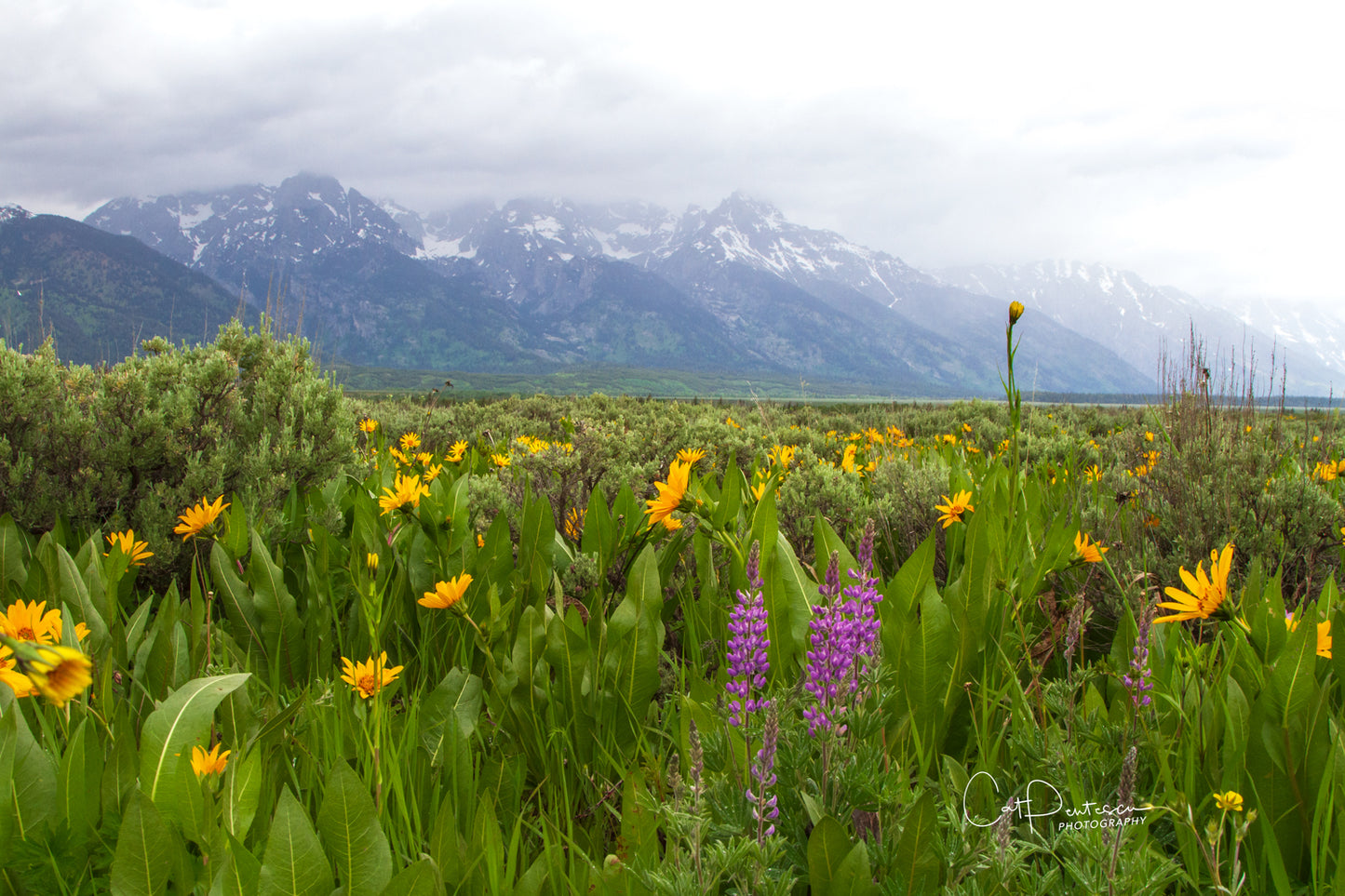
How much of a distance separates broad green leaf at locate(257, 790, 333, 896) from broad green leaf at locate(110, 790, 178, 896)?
0.16 meters

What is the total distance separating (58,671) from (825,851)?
34.9 inches

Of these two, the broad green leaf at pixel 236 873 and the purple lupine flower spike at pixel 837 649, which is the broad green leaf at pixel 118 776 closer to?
the broad green leaf at pixel 236 873

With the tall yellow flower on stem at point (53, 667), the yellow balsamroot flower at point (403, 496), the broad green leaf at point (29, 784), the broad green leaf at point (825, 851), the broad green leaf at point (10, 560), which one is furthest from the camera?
the yellow balsamroot flower at point (403, 496)

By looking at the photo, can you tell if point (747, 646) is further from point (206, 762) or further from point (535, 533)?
point (535, 533)

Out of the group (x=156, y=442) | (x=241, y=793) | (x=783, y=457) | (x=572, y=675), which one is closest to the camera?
(x=241, y=793)

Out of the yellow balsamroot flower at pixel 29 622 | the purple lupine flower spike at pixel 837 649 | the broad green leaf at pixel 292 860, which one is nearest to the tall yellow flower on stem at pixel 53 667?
the broad green leaf at pixel 292 860

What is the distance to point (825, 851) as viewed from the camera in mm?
987

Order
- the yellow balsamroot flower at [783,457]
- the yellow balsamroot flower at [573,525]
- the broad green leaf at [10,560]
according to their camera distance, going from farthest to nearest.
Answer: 1. the yellow balsamroot flower at [783,457]
2. the yellow balsamroot flower at [573,525]
3. the broad green leaf at [10,560]

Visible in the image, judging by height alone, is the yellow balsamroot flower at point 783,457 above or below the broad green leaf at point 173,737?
above

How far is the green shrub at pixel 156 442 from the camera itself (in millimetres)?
3049

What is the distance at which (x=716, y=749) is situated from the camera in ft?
3.76

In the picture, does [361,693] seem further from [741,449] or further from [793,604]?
[741,449]

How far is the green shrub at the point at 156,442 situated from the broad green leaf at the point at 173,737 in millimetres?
1974

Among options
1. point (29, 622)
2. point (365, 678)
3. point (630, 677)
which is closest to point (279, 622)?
point (365, 678)
